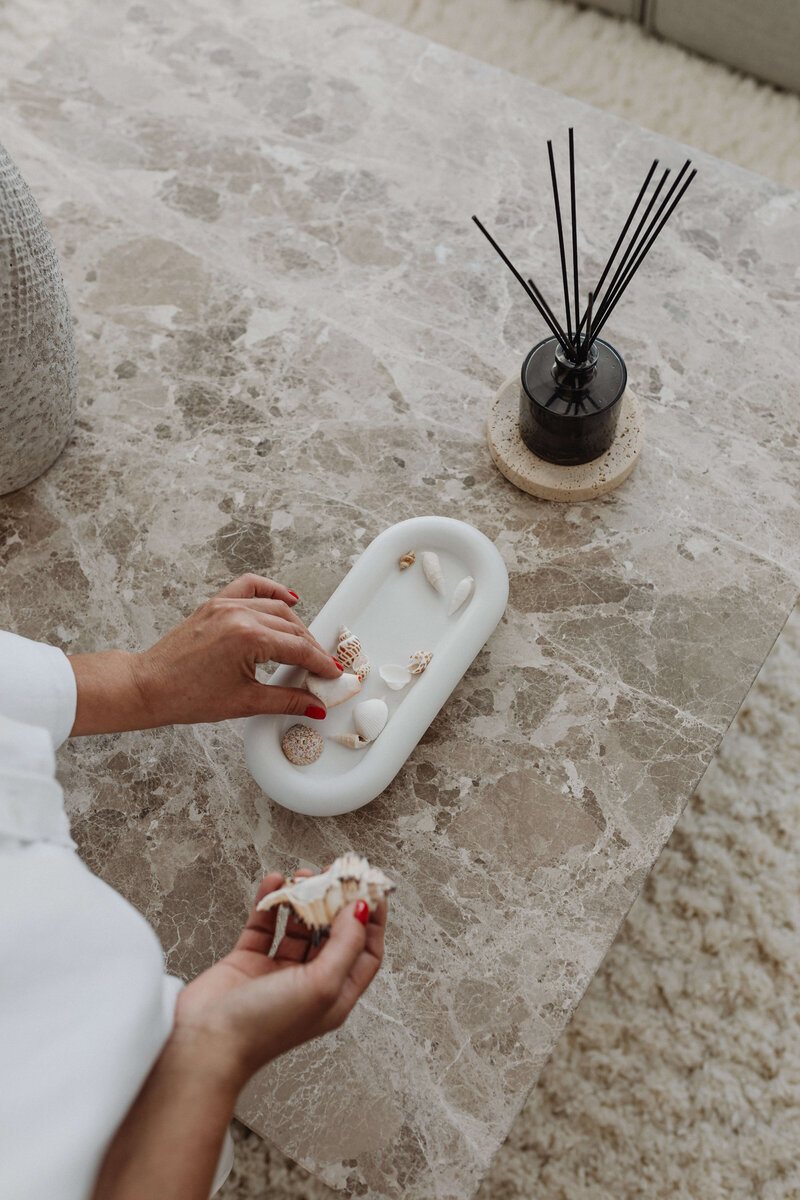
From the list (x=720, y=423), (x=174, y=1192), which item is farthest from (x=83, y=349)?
(x=174, y=1192)

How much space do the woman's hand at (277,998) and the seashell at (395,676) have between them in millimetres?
240

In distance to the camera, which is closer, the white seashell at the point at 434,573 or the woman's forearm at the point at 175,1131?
the woman's forearm at the point at 175,1131

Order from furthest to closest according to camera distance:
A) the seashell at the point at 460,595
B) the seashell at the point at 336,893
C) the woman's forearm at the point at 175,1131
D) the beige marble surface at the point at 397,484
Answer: the seashell at the point at 460,595 < the beige marble surface at the point at 397,484 < the seashell at the point at 336,893 < the woman's forearm at the point at 175,1131

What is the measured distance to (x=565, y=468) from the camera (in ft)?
3.33

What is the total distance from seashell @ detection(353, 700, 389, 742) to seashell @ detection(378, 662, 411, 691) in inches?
0.9

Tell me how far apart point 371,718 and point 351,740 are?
1.0 inches

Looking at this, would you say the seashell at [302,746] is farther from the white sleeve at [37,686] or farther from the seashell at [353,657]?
the white sleeve at [37,686]

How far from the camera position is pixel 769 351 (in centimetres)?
110

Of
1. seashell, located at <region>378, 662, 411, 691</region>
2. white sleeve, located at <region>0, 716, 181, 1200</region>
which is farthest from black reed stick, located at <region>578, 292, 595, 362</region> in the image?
white sleeve, located at <region>0, 716, 181, 1200</region>

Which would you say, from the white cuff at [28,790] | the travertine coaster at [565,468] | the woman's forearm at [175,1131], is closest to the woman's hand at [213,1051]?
the woman's forearm at [175,1131]

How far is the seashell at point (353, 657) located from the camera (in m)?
0.87

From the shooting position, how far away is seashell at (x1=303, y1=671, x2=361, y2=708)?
2.79 ft

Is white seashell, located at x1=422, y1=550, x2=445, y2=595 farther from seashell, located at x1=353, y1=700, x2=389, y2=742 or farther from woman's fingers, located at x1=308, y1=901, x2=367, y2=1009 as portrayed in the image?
woman's fingers, located at x1=308, y1=901, x2=367, y2=1009

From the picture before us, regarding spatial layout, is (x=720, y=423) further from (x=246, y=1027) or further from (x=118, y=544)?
(x=246, y=1027)
